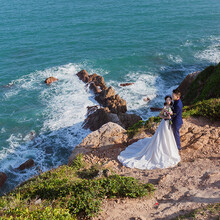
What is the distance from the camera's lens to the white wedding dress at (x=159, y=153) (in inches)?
394

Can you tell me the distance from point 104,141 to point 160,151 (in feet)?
11.5

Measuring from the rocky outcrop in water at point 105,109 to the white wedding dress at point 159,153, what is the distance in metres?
9.18

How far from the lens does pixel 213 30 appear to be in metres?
45.8

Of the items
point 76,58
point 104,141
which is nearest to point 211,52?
point 76,58

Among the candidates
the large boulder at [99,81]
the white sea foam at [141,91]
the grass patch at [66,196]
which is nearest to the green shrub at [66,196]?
the grass patch at [66,196]

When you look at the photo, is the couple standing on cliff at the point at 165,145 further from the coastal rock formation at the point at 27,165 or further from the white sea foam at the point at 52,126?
the coastal rock formation at the point at 27,165

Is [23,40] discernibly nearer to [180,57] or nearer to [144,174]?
[180,57]

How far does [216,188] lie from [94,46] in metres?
35.4

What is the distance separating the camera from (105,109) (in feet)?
74.9

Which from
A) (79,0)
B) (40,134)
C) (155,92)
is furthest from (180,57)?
(79,0)

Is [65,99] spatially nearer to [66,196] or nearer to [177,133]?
[177,133]

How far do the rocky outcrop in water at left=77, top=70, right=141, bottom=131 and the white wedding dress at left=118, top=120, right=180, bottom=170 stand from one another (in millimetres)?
9181

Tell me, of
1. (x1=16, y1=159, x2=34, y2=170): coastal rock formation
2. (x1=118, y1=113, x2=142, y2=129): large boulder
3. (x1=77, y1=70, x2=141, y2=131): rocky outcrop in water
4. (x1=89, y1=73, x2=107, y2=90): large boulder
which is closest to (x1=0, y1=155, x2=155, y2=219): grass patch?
(x1=16, y1=159, x2=34, y2=170): coastal rock formation

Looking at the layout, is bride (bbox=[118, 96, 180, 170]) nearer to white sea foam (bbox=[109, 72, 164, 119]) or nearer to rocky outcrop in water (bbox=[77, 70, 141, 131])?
rocky outcrop in water (bbox=[77, 70, 141, 131])
